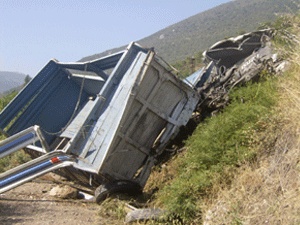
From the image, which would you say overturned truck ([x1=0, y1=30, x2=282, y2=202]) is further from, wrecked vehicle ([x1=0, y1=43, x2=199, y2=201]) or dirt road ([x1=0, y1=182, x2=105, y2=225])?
dirt road ([x1=0, y1=182, x2=105, y2=225])

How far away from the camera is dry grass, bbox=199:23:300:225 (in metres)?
3.34

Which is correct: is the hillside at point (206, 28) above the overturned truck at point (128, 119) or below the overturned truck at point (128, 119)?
above

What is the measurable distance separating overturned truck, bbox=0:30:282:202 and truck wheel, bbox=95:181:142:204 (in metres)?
0.01

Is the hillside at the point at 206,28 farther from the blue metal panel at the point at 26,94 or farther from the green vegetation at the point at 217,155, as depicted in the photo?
the green vegetation at the point at 217,155

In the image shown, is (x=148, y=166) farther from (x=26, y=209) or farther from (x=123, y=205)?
(x=26, y=209)

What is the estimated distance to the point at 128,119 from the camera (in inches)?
227

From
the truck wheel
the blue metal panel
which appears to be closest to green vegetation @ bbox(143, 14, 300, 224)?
the truck wheel

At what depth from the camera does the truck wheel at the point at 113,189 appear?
5652 mm

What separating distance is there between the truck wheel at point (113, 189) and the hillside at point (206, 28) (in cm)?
4271

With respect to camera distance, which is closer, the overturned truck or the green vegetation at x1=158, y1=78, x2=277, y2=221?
the green vegetation at x1=158, y1=78, x2=277, y2=221

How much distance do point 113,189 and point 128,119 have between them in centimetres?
102

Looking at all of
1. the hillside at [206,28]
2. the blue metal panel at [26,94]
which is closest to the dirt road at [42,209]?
the blue metal panel at [26,94]

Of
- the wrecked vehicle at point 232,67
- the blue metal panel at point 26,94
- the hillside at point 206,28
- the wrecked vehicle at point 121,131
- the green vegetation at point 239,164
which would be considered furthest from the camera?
the hillside at point 206,28

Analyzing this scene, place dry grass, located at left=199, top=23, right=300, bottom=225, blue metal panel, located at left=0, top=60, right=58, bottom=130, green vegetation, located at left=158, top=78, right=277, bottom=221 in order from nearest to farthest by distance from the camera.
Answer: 1. dry grass, located at left=199, top=23, right=300, bottom=225
2. green vegetation, located at left=158, top=78, right=277, bottom=221
3. blue metal panel, located at left=0, top=60, right=58, bottom=130
